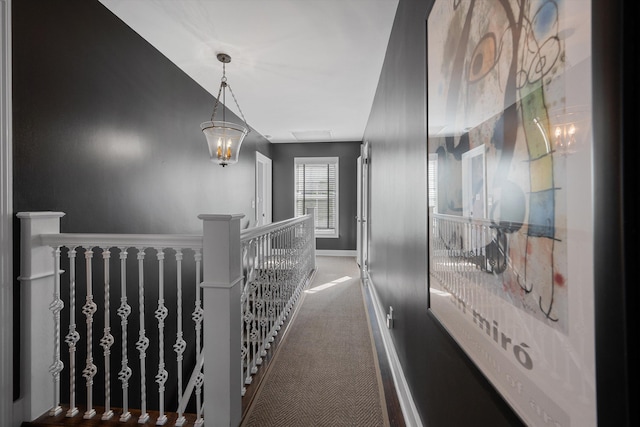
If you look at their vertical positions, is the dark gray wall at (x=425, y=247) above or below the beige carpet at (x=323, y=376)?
above

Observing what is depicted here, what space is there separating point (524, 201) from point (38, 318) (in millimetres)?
2293

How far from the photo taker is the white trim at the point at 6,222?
1.50m

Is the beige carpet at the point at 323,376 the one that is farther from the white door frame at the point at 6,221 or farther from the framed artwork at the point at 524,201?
the white door frame at the point at 6,221

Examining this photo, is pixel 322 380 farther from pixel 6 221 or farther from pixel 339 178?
pixel 339 178

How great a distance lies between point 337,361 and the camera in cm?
227

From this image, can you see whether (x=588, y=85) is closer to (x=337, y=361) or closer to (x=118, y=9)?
(x=337, y=361)

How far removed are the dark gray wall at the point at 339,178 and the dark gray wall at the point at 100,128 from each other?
3.52 meters

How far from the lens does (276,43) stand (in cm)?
260

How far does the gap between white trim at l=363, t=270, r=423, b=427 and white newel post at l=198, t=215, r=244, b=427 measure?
0.94 metres

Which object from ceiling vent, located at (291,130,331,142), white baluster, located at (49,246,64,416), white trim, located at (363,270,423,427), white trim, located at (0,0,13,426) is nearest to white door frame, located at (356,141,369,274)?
ceiling vent, located at (291,130,331,142)

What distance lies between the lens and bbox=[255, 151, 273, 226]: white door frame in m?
6.02

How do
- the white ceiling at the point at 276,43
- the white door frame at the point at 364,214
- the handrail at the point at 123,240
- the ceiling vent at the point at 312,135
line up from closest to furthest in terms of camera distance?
the handrail at the point at 123,240 → the white ceiling at the point at 276,43 → the white door frame at the point at 364,214 → the ceiling vent at the point at 312,135

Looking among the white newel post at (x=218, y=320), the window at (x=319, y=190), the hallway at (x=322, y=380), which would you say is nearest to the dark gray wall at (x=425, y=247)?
the hallway at (x=322, y=380)

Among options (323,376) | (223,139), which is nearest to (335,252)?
(223,139)
